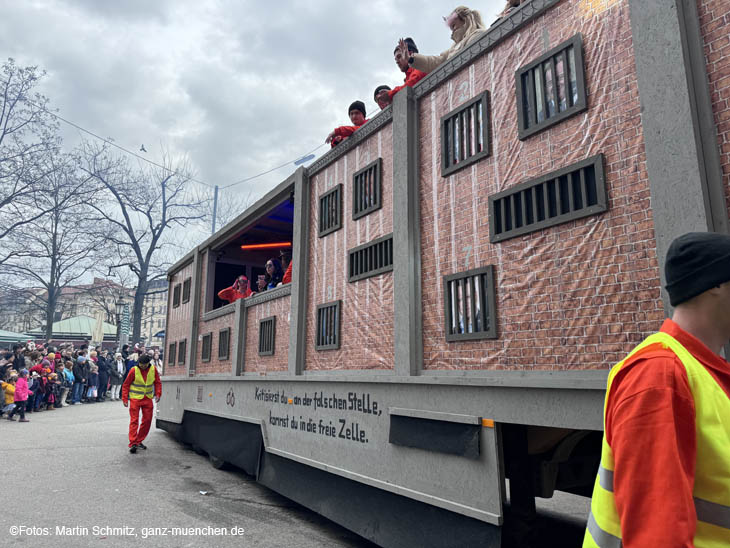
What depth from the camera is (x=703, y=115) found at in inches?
114

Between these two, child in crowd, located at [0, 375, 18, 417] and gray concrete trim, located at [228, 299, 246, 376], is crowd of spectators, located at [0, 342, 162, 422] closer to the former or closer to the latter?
child in crowd, located at [0, 375, 18, 417]

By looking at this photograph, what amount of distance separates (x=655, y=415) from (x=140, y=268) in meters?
31.3

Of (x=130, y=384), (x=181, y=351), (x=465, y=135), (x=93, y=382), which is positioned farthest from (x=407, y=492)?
Result: (x=93, y=382)

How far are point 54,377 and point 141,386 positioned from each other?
9.23 metres

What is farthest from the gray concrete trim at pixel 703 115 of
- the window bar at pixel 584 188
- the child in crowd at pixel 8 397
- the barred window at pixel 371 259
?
the child in crowd at pixel 8 397

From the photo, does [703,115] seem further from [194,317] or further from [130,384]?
[130,384]

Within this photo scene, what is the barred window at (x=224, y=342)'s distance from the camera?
9.22 metres

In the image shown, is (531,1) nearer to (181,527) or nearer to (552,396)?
(552,396)

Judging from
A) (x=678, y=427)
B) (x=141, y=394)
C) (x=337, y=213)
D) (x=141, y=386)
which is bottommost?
(x=141, y=394)

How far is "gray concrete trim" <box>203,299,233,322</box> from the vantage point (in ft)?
30.2

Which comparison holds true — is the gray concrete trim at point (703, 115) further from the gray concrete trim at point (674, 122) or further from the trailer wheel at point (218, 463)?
the trailer wheel at point (218, 463)

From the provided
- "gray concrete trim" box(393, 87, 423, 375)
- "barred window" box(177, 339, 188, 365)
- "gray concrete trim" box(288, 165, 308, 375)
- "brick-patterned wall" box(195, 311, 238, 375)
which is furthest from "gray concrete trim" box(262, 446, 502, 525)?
"barred window" box(177, 339, 188, 365)

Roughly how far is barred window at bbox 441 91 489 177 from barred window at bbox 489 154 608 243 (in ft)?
1.63

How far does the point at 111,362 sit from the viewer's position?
22.8m
